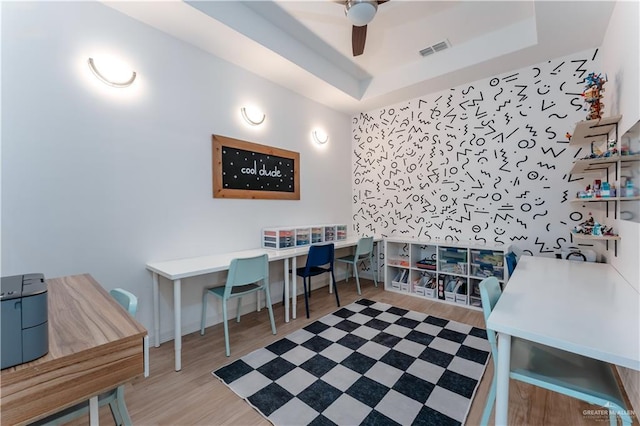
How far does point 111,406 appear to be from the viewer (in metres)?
1.21

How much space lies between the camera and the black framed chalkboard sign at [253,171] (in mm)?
2768

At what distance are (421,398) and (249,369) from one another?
1.19 meters

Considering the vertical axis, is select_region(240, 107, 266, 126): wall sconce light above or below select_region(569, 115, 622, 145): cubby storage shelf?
above

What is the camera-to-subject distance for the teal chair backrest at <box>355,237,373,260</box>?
3.46 metres

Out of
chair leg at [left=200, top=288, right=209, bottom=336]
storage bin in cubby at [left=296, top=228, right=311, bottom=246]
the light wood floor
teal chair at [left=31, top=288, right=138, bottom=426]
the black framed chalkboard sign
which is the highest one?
the black framed chalkboard sign

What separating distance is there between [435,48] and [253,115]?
2.21 metres

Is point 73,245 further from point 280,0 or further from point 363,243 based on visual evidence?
point 363,243

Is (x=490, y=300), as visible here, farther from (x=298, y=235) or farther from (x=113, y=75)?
(x=113, y=75)

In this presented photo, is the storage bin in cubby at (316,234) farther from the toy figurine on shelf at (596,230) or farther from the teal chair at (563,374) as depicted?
the toy figurine on shelf at (596,230)

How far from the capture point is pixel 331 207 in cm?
419

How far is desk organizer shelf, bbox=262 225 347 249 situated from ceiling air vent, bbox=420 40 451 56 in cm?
236

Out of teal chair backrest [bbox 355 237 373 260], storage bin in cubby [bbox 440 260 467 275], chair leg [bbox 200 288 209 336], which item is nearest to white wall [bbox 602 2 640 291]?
storage bin in cubby [bbox 440 260 467 275]

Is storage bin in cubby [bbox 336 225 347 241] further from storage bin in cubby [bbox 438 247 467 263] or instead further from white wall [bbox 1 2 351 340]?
storage bin in cubby [bbox 438 247 467 263]

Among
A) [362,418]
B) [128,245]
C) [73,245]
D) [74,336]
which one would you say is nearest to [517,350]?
[362,418]
